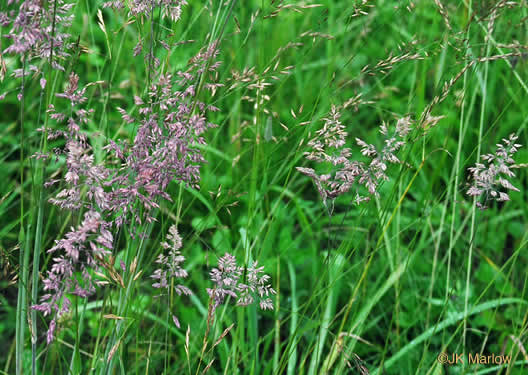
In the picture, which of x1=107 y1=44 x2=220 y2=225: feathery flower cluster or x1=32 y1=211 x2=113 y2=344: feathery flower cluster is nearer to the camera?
x1=32 y1=211 x2=113 y2=344: feathery flower cluster

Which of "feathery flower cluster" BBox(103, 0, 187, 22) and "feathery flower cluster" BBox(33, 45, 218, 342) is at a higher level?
"feathery flower cluster" BBox(103, 0, 187, 22)

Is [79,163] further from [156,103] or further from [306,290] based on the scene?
[306,290]

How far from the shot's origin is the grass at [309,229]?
1.31 meters

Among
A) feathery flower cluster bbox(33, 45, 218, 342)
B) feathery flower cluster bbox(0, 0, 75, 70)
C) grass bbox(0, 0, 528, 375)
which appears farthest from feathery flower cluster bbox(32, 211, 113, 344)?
feathery flower cluster bbox(0, 0, 75, 70)

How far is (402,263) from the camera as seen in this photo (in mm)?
1696

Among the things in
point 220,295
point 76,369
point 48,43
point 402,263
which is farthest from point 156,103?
point 402,263

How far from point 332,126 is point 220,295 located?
0.41 m

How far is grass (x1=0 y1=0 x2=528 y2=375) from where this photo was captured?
51.4 inches

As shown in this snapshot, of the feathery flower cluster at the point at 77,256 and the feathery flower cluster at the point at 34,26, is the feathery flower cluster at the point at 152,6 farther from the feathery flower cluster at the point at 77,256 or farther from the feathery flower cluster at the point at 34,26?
the feathery flower cluster at the point at 77,256

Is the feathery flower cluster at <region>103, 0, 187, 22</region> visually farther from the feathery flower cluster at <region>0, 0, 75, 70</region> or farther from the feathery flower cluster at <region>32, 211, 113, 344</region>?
the feathery flower cluster at <region>32, 211, 113, 344</region>
